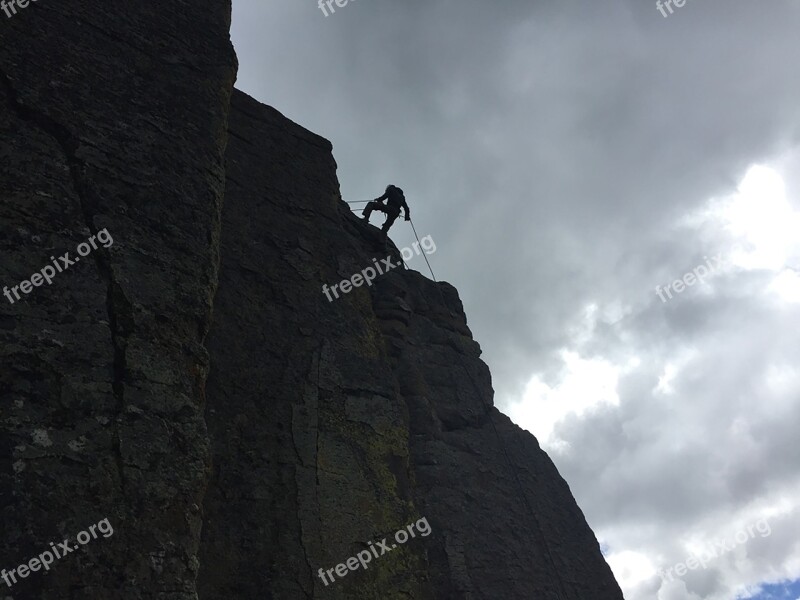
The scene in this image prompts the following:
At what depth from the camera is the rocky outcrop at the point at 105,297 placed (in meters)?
4.05

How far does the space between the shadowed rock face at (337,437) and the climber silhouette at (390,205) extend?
44.5 inches

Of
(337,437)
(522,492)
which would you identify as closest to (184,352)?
(337,437)

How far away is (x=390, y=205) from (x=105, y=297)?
474 inches

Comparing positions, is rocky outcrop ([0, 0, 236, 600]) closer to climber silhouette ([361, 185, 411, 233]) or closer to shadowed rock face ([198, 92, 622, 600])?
shadowed rock face ([198, 92, 622, 600])

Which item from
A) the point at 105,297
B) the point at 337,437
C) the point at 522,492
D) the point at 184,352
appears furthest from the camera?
the point at 522,492

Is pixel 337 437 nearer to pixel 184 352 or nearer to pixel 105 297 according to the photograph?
pixel 184 352

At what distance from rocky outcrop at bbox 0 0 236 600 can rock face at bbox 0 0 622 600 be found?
0.06ft

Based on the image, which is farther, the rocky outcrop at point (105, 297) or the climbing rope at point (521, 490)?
the climbing rope at point (521, 490)

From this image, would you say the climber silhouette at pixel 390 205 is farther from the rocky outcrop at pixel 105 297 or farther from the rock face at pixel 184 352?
the rocky outcrop at pixel 105 297

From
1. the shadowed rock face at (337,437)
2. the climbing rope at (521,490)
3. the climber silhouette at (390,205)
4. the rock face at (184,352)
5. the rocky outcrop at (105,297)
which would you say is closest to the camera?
the rocky outcrop at (105,297)

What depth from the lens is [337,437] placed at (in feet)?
25.1

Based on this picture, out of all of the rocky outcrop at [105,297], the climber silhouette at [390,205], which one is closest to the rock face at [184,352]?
the rocky outcrop at [105,297]

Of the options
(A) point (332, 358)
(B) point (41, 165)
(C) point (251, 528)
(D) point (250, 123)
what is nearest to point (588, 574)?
(A) point (332, 358)

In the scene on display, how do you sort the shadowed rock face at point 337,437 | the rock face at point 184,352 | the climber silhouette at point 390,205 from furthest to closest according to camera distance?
the climber silhouette at point 390,205, the shadowed rock face at point 337,437, the rock face at point 184,352
